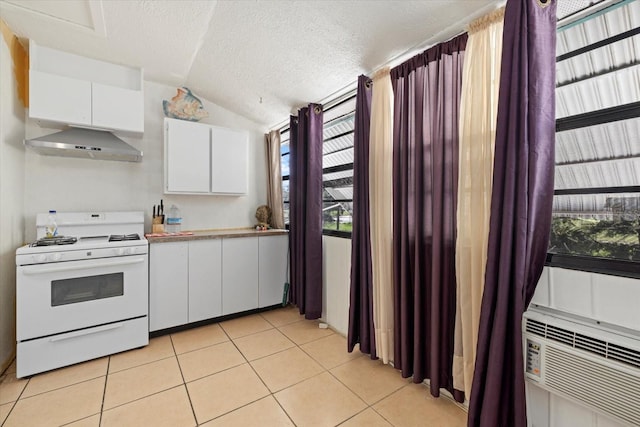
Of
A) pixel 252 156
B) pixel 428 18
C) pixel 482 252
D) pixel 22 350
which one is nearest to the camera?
pixel 482 252

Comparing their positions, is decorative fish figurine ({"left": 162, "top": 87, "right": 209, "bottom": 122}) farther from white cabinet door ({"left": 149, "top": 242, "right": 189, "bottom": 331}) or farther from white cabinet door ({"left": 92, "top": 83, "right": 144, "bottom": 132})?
white cabinet door ({"left": 149, "top": 242, "right": 189, "bottom": 331})

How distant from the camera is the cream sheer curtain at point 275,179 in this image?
3467mm

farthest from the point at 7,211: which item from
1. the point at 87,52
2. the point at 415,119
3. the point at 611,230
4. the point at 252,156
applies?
the point at 611,230

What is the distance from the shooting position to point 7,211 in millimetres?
2049

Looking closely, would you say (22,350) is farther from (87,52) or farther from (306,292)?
(87,52)

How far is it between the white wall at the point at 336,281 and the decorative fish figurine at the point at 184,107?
201cm

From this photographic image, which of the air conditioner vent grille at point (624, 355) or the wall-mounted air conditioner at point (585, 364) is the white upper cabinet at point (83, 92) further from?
the air conditioner vent grille at point (624, 355)

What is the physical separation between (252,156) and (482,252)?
120 inches

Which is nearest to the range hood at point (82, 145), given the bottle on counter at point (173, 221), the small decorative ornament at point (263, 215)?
the bottle on counter at point (173, 221)

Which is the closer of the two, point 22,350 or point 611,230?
point 611,230

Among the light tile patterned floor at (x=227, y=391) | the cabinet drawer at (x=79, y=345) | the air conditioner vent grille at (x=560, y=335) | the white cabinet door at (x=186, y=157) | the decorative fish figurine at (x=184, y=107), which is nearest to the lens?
the air conditioner vent grille at (x=560, y=335)

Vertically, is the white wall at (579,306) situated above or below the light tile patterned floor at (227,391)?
above

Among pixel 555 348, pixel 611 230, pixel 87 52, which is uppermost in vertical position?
pixel 87 52

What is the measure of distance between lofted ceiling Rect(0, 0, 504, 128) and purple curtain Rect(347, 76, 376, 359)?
363mm
